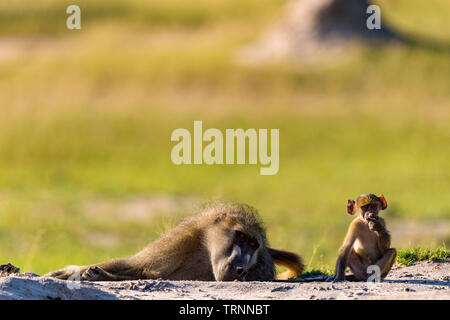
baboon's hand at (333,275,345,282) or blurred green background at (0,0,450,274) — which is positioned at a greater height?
blurred green background at (0,0,450,274)

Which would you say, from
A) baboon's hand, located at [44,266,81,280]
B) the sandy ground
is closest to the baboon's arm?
the sandy ground

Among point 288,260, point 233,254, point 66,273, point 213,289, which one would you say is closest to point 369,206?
point 233,254

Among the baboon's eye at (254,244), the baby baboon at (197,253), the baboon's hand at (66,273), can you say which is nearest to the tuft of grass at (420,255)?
the baby baboon at (197,253)

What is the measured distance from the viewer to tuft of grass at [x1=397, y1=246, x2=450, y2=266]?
10148mm

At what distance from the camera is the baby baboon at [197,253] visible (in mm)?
8805

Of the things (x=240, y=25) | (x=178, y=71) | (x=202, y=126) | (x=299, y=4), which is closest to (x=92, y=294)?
(x=202, y=126)

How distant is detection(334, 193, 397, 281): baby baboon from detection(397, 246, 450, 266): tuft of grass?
65.7 inches

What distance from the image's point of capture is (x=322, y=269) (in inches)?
430

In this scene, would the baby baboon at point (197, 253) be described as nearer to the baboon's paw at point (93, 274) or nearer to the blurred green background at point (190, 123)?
the baboon's paw at point (93, 274)

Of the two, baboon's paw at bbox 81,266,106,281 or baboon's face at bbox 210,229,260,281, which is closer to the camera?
baboon's face at bbox 210,229,260,281

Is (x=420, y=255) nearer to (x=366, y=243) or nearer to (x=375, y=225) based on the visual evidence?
(x=366, y=243)

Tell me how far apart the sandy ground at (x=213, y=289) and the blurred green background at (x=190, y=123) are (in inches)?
367

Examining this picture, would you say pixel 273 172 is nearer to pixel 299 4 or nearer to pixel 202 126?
pixel 202 126

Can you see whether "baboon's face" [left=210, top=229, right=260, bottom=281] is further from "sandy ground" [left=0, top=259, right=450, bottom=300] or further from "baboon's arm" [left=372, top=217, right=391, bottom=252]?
"baboon's arm" [left=372, top=217, right=391, bottom=252]
